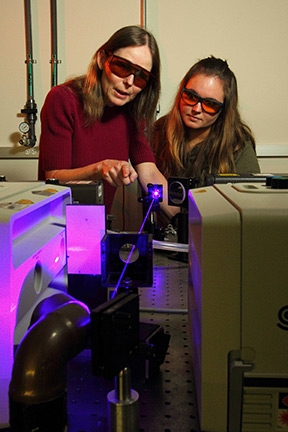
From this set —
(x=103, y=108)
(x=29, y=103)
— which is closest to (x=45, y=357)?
(x=103, y=108)

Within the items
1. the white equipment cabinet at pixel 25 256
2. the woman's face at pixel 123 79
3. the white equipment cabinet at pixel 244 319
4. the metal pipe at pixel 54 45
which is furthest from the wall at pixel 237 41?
the white equipment cabinet at pixel 244 319

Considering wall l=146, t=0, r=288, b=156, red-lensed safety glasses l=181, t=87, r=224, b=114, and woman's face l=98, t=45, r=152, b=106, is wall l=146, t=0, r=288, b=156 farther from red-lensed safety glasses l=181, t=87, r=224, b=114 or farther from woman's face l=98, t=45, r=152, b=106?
woman's face l=98, t=45, r=152, b=106

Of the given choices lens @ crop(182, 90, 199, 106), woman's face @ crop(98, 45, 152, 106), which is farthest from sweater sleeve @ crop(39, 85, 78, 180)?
lens @ crop(182, 90, 199, 106)

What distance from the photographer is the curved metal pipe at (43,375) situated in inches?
16.1

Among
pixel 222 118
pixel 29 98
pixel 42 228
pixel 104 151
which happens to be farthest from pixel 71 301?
pixel 29 98

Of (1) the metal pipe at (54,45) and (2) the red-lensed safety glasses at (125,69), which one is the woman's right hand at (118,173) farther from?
(1) the metal pipe at (54,45)

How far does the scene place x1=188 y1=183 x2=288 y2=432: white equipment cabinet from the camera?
0.48m

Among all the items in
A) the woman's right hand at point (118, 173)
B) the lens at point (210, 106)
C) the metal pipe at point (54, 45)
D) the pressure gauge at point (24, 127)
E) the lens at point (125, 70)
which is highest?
the metal pipe at point (54, 45)

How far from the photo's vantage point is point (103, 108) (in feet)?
6.04

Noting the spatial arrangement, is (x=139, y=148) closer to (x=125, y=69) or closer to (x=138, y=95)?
(x=138, y=95)

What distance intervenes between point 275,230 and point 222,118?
1612 millimetres

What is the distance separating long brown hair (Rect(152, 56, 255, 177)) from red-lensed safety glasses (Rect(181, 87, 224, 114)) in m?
0.08

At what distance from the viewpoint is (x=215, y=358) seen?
493 mm

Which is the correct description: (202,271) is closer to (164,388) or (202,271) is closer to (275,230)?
(275,230)
